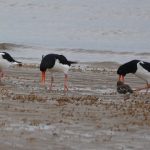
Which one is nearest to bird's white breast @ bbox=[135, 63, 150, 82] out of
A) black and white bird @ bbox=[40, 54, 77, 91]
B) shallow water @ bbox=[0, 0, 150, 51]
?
black and white bird @ bbox=[40, 54, 77, 91]

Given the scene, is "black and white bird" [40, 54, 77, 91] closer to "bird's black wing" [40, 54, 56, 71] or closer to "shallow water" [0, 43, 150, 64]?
"bird's black wing" [40, 54, 56, 71]

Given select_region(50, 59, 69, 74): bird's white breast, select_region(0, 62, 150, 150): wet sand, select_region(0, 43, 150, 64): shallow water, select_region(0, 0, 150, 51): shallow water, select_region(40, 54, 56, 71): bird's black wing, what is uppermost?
select_region(0, 62, 150, 150): wet sand

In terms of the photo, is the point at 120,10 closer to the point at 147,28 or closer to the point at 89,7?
the point at 89,7

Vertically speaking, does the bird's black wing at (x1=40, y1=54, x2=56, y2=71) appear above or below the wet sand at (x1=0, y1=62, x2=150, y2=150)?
below

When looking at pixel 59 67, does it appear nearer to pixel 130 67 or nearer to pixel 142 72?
pixel 130 67

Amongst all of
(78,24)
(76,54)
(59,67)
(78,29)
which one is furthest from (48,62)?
(78,24)

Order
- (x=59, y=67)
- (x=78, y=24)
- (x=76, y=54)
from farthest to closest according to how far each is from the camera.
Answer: (x=78, y=24) → (x=76, y=54) → (x=59, y=67)

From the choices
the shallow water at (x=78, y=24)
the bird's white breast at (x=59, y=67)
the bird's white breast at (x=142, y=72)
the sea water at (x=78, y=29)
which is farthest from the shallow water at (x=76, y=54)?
the bird's white breast at (x=142, y=72)

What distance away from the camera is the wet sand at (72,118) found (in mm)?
9578

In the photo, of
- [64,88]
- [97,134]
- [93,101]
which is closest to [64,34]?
[64,88]

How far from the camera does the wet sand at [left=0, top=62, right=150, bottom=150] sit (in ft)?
31.4

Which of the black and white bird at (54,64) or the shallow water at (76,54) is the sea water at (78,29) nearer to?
the shallow water at (76,54)

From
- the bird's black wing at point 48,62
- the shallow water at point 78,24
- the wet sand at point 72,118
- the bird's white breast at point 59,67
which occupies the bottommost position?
the shallow water at point 78,24

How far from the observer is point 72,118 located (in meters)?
11.5
